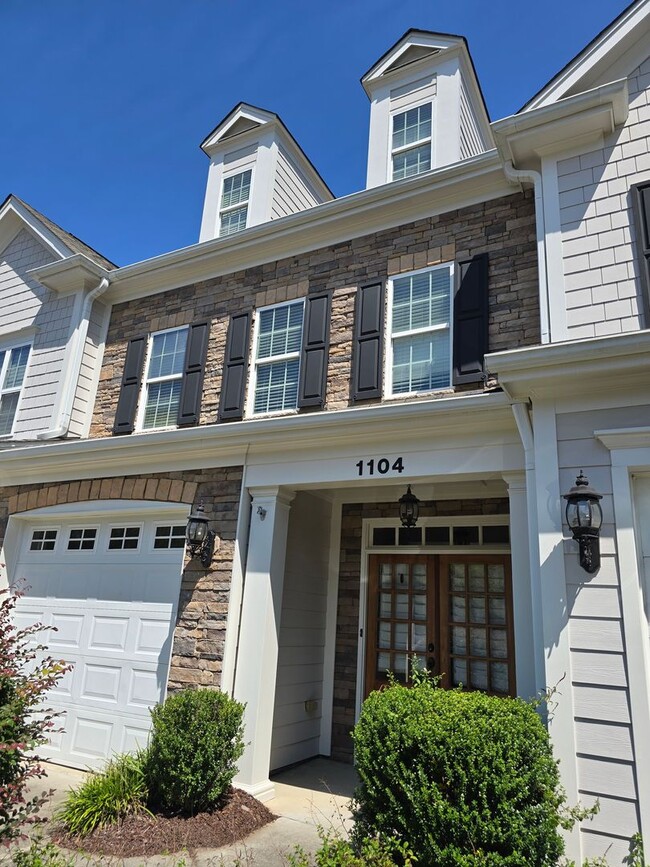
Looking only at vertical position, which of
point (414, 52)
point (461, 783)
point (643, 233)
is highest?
point (414, 52)

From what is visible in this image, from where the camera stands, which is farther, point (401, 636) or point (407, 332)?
point (401, 636)

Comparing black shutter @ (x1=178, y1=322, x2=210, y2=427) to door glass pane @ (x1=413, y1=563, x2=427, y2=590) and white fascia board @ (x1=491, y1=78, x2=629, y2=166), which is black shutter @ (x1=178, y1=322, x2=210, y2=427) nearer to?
door glass pane @ (x1=413, y1=563, x2=427, y2=590)

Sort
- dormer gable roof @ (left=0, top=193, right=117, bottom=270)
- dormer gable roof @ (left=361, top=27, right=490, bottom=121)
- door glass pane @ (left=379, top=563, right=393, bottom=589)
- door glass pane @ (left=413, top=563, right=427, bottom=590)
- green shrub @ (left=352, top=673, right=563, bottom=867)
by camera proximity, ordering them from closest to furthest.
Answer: green shrub @ (left=352, top=673, right=563, bottom=867)
door glass pane @ (left=413, top=563, right=427, bottom=590)
door glass pane @ (left=379, top=563, right=393, bottom=589)
dormer gable roof @ (left=361, top=27, right=490, bottom=121)
dormer gable roof @ (left=0, top=193, right=117, bottom=270)

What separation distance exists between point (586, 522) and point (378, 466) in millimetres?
2094

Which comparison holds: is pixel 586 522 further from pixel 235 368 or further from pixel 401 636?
pixel 235 368

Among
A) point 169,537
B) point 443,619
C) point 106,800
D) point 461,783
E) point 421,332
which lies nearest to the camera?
point 461,783

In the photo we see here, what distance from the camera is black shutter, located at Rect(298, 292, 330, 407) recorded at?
623cm

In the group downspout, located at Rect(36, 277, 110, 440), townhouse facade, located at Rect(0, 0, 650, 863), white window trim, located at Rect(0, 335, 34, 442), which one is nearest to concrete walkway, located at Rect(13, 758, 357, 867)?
townhouse facade, located at Rect(0, 0, 650, 863)

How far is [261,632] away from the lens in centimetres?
562

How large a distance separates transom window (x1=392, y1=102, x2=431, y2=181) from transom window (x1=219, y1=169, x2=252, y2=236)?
2.31 m

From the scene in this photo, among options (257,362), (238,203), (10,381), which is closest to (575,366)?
(257,362)

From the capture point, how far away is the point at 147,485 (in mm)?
6781

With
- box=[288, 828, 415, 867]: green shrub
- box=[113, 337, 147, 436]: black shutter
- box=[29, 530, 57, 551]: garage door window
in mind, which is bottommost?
box=[288, 828, 415, 867]: green shrub

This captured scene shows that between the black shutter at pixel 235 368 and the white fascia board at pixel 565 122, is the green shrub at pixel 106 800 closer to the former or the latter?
the black shutter at pixel 235 368
